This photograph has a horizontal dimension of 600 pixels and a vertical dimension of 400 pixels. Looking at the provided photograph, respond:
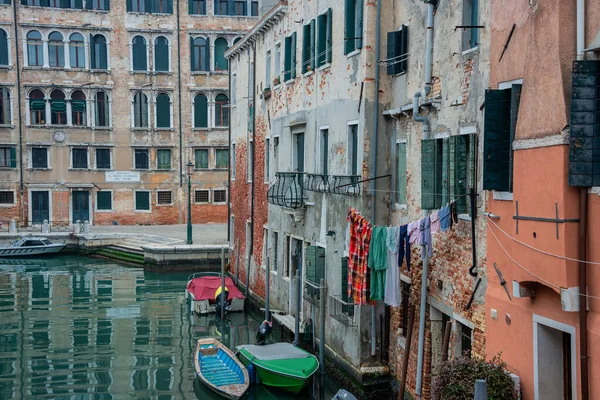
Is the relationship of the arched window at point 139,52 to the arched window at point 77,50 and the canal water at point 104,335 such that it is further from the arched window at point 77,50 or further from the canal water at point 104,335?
the canal water at point 104,335

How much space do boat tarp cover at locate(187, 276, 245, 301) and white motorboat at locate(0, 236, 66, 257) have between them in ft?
42.6

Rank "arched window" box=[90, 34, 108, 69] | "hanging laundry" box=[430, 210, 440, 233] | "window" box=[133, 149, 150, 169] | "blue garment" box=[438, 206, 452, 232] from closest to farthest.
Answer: "blue garment" box=[438, 206, 452, 232] → "hanging laundry" box=[430, 210, 440, 233] → "arched window" box=[90, 34, 108, 69] → "window" box=[133, 149, 150, 169]

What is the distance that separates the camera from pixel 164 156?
39.8m

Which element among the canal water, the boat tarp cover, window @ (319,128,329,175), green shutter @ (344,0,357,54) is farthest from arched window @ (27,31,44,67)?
green shutter @ (344,0,357,54)

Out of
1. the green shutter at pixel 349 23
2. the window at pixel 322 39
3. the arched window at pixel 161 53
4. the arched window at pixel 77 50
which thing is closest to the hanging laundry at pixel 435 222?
the green shutter at pixel 349 23

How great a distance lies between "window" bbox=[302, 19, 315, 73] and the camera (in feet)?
53.8

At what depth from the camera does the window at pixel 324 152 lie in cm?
1545

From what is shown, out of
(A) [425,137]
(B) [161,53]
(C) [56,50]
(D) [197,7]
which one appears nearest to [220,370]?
(A) [425,137]

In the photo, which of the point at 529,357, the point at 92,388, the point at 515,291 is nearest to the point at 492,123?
the point at 515,291

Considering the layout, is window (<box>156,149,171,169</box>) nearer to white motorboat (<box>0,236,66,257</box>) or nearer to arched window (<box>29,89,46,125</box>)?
arched window (<box>29,89,46,125</box>)

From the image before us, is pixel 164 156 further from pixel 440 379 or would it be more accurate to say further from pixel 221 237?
pixel 440 379

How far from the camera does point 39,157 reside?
3803 centimetres

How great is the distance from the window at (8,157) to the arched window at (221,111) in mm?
10324

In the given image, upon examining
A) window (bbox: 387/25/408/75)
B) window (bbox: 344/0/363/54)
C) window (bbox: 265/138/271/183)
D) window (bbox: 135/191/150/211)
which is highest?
window (bbox: 344/0/363/54)
